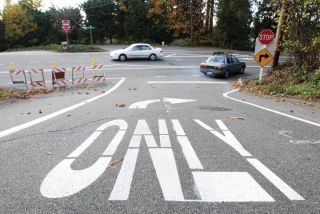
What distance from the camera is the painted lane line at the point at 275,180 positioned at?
3.88 meters

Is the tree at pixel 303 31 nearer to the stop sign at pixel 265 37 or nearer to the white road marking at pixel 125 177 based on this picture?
the stop sign at pixel 265 37

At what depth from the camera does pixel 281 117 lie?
8828 millimetres

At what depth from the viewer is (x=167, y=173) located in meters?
4.46

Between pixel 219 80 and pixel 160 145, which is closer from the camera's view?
pixel 160 145

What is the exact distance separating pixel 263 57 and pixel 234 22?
1138 inches

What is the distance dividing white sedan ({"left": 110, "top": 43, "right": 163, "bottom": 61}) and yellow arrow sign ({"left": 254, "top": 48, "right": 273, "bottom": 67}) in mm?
15257

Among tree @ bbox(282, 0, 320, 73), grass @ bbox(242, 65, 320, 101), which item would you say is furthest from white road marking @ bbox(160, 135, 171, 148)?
tree @ bbox(282, 0, 320, 73)

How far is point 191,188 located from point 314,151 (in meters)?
2.82

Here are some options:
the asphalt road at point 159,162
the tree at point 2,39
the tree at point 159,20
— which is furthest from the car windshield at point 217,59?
the tree at point 2,39

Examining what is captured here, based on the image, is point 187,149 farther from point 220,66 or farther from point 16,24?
point 16,24

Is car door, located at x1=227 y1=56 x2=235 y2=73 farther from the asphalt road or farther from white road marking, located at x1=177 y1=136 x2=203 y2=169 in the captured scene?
white road marking, located at x1=177 y1=136 x2=203 y2=169

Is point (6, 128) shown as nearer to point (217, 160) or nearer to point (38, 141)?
point (38, 141)

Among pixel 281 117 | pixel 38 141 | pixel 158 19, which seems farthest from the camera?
pixel 158 19

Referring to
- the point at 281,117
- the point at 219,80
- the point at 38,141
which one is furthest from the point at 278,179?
the point at 219,80
